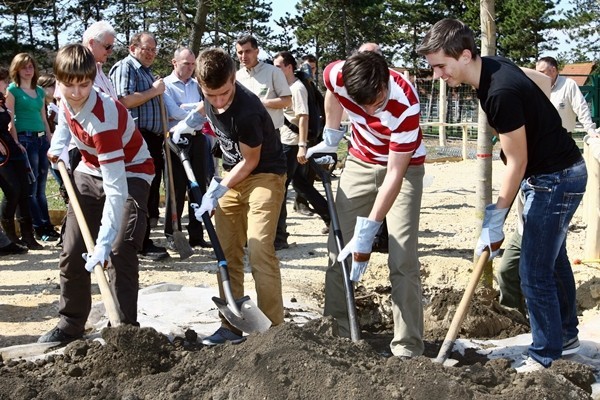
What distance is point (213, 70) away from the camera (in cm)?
410

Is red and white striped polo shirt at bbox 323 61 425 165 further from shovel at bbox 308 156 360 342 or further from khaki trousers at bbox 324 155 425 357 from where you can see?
shovel at bbox 308 156 360 342

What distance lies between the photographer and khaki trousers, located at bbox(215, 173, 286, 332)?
4.43 meters

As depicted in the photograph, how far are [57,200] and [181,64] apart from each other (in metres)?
3.93

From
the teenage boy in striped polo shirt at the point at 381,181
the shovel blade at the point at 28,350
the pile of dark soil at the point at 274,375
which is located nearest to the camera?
the pile of dark soil at the point at 274,375

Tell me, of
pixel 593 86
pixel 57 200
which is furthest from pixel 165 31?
pixel 57 200

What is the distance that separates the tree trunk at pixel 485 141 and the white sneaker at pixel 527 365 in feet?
5.20

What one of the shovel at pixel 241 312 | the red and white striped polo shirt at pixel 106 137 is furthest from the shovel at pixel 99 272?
the shovel at pixel 241 312

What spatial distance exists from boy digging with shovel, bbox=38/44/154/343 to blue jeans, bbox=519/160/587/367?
2052 millimetres

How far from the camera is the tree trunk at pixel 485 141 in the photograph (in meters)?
5.43

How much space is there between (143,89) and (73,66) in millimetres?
3103

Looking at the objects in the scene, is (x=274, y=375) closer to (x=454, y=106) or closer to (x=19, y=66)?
(x=19, y=66)

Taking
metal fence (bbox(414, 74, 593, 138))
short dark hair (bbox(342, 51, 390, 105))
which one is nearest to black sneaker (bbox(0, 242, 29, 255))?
short dark hair (bbox(342, 51, 390, 105))

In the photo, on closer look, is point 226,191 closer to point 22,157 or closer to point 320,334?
point 320,334

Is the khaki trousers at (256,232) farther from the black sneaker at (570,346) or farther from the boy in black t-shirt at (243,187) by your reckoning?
the black sneaker at (570,346)
